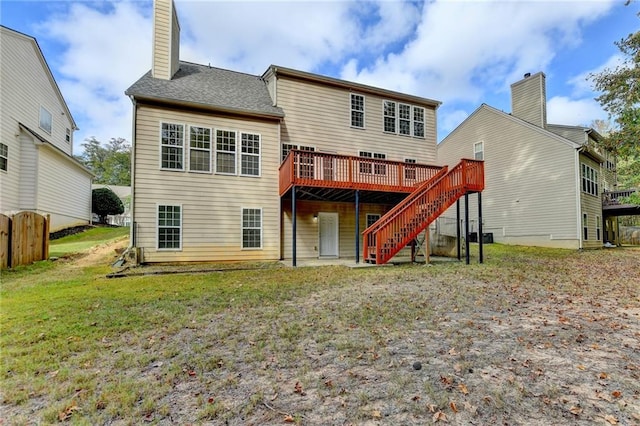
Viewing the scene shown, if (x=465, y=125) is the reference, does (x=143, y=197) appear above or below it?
below

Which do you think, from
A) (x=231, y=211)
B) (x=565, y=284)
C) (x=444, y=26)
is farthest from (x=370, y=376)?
(x=444, y=26)

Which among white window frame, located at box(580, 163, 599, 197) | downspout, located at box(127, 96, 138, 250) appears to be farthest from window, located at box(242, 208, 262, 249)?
white window frame, located at box(580, 163, 599, 197)

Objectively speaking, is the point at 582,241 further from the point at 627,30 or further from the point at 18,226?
the point at 18,226

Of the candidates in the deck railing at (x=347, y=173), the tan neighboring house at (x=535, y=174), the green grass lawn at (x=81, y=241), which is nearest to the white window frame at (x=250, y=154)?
the deck railing at (x=347, y=173)

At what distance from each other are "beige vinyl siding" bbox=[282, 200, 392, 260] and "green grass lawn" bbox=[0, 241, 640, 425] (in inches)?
231

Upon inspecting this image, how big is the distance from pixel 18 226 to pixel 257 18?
1100 cm

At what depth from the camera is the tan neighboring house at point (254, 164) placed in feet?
35.1

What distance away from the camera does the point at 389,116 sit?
1475 centimetres

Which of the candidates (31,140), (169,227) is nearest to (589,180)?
(169,227)

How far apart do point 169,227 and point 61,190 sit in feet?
35.2

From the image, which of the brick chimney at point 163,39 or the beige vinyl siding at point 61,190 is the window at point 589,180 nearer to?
the brick chimney at point 163,39

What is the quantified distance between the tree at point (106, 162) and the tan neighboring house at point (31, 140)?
24.9m

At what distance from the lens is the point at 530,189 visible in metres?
17.7

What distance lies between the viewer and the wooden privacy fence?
334 inches
